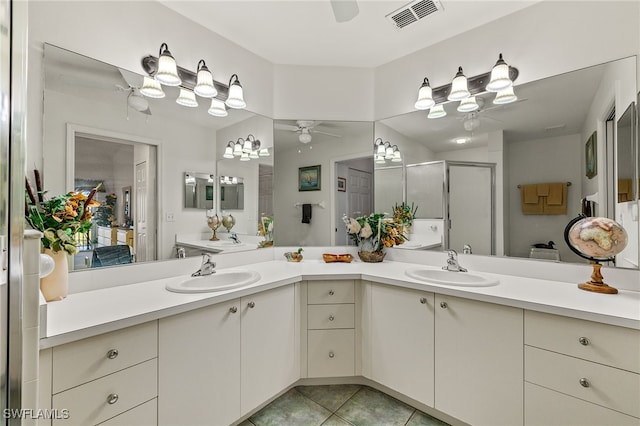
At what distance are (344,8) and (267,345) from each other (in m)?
1.91

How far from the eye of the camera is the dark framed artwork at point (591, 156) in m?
1.52

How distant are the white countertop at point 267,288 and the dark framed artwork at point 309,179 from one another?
Answer: 878mm

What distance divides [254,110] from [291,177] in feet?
2.08

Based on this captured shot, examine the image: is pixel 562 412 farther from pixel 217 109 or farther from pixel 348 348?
pixel 217 109

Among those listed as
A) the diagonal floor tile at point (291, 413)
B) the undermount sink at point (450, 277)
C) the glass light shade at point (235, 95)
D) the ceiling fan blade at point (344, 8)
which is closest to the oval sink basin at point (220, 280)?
the diagonal floor tile at point (291, 413)

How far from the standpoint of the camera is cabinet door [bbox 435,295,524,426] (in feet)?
4.21

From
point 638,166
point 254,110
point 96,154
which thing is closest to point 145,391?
point 96,154

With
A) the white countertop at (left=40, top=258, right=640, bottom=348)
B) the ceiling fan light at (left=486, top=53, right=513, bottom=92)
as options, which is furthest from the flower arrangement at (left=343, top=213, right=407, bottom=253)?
the ceiling fan light at (left=486, top=53, right=513, bottom=92)

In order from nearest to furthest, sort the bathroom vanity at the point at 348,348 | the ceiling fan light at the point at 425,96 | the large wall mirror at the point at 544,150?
the bathroom vanity at the point at 348,348, the large wall mirror at the point at 544,150, the ceiling fan light at the point at 425,96

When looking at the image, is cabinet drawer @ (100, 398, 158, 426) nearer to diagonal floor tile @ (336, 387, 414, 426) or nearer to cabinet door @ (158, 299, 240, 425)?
cabinet door @ (158, 299, 240, 425)

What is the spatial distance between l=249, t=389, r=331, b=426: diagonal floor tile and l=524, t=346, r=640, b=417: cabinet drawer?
45.5 inches

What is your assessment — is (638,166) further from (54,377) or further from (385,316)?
(54,377)

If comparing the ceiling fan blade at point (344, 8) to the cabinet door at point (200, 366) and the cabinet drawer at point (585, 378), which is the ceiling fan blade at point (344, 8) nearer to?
the cabinet door at point (200, 366)

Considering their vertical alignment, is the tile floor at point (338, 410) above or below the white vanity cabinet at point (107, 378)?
below
